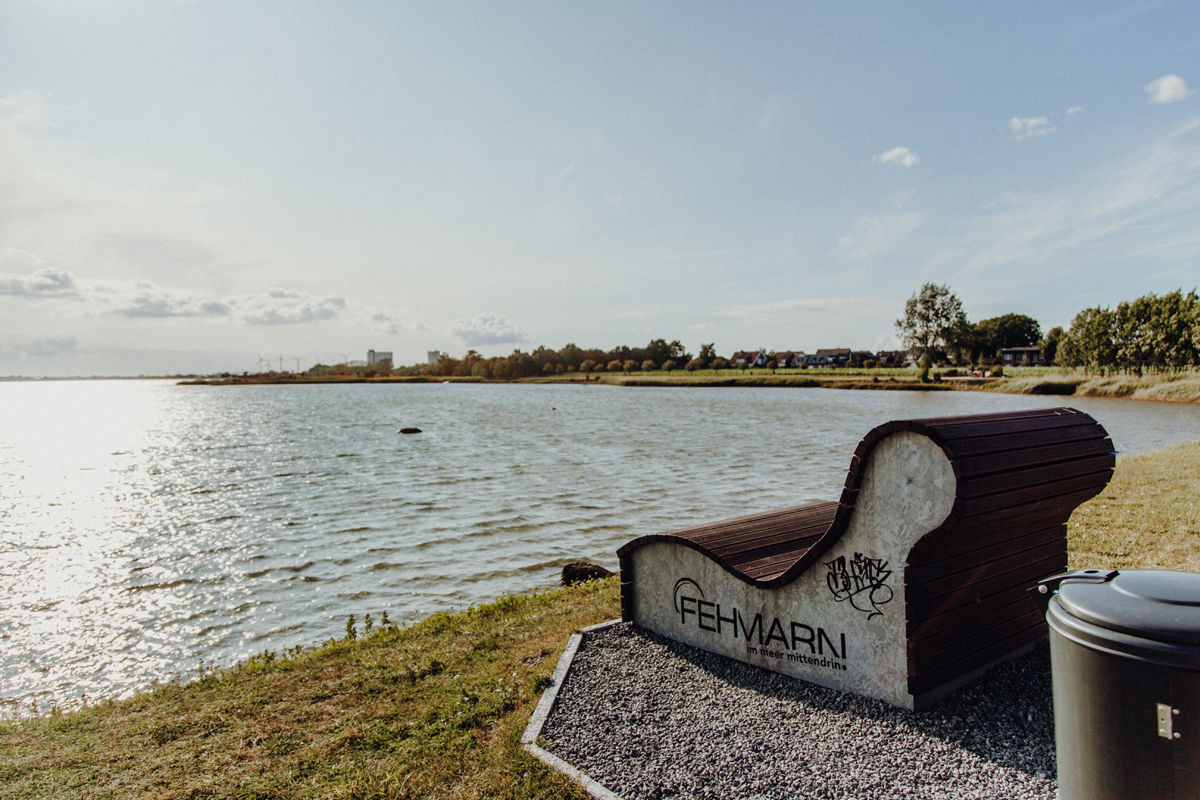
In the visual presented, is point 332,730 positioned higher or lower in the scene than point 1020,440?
lower

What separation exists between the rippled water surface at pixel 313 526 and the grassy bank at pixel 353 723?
2.28m

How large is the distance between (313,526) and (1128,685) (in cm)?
1706

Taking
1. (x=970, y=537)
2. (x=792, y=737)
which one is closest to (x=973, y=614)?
(x=970, y=537)

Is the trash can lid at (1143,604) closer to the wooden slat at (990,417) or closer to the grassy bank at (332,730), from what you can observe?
the wooden slat at (990,417)

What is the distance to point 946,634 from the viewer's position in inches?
175

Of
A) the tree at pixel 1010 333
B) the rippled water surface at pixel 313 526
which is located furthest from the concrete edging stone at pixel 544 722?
the tree at pixel 1010 333

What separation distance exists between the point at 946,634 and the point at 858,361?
17449 cm

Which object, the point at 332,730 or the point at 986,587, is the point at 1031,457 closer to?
the point at 986,587

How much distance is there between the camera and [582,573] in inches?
406

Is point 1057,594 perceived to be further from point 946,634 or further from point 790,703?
point 790,703

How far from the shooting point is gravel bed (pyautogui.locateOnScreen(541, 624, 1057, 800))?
3.69m

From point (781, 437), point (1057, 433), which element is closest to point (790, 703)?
point (1057, 433)

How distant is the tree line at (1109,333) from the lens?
199 ft

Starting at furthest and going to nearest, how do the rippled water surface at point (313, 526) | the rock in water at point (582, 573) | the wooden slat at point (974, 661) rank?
the rock in water at point (582, 573) → the rippled water surface at point (313, 526) → the wooden slat at point (974, 661)
